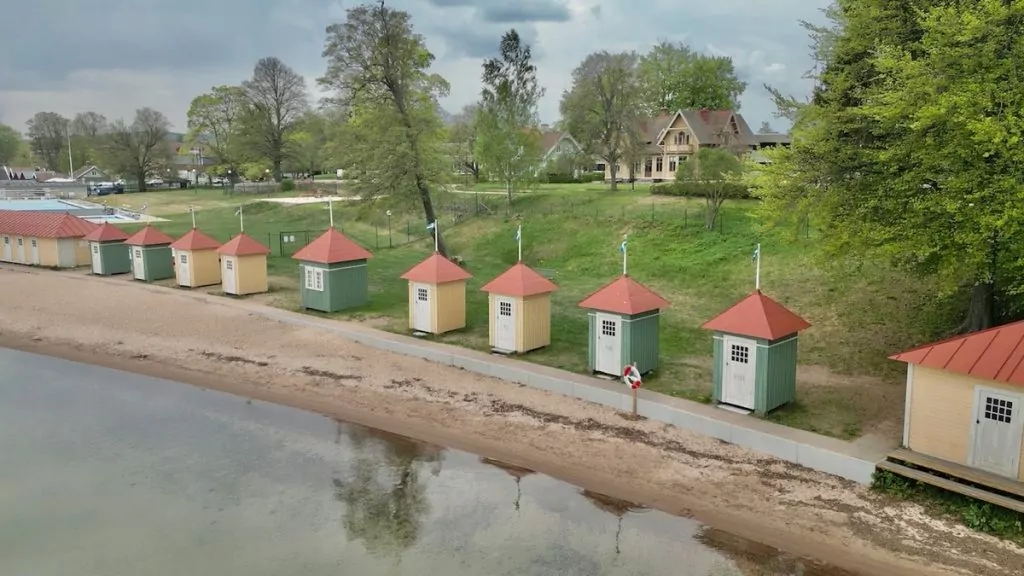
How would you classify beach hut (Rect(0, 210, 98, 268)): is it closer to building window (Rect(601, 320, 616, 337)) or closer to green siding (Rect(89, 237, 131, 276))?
green siding (Rect(89, 237, 131, 276))

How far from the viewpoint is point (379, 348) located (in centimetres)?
2241

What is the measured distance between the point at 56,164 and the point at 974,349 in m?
135

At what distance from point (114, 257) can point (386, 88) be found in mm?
16353

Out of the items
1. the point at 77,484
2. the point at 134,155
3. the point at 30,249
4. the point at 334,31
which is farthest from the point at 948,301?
the point at 134,155

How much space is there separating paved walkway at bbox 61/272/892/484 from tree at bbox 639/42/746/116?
55.8 metres

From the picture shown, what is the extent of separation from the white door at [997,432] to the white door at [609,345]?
25.9 ft

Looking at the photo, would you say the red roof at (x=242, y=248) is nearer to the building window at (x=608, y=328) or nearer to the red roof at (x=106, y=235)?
→ the red roof at (x=106, y=235)

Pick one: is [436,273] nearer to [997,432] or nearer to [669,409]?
[669,409]

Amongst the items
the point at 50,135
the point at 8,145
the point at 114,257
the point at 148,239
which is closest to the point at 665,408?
the point at 148,239

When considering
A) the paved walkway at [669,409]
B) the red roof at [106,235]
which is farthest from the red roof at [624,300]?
the red roof at [106,235]

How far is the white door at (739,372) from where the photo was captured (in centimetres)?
1578

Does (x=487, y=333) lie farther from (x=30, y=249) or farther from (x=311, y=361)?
(x=30, y=249)

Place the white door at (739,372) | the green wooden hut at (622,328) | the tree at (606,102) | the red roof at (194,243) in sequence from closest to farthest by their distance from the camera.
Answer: the white door at (739,372), the green wooden hut at (622,328), the red roof at (194,243), the tree at (606,102)

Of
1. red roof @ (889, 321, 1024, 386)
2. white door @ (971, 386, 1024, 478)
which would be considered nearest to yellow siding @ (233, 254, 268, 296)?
red roof @ (889, 321, 1024, 386)
